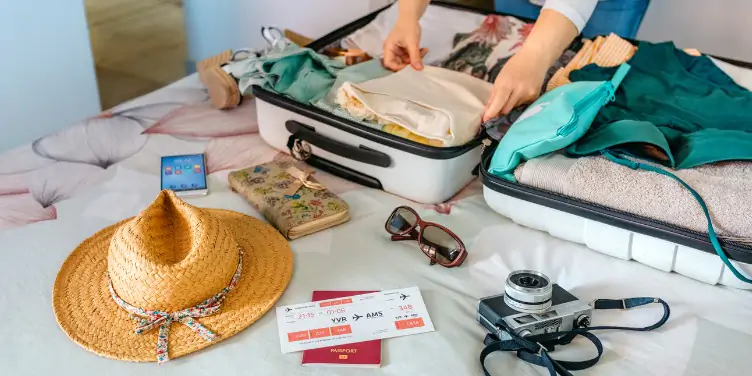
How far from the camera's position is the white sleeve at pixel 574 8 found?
1.19m

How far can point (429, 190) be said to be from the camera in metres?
1.12

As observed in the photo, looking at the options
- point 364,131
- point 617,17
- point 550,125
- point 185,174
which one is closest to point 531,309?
point 550,125

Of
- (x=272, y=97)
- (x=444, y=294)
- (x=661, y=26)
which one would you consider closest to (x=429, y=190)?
(x=444, y=294)

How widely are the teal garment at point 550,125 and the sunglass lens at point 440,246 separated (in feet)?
0.47

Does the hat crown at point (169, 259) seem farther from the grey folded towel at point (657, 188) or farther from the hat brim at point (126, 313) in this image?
the grey folded towel at point (657, 188)

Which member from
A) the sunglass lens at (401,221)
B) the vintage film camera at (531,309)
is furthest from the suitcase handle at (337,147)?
the vintage film camera at (531,309)

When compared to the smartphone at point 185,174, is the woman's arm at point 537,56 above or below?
above

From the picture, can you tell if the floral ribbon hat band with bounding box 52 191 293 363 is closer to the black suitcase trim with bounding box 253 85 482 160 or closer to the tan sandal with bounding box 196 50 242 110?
the black suitcase trim with bounding box 253 85 482 160

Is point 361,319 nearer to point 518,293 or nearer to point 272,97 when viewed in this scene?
point 518,293

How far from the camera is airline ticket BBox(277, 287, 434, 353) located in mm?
831

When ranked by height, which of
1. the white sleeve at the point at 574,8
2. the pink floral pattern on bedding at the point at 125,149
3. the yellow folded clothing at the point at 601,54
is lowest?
the pink floral pattern on bedding at the point at 125,149

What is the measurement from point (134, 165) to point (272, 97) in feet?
0.93

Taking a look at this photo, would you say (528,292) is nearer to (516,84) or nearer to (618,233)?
(618,233)

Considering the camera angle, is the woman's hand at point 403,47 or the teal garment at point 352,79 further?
the woman's hand at point 403,47
